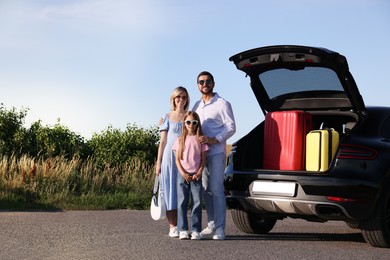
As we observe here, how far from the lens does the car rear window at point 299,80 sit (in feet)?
27.3

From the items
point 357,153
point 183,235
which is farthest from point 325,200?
point 183,235

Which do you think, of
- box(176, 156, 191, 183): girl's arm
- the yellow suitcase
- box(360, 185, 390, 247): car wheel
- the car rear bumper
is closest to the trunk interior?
the yellow suitcase

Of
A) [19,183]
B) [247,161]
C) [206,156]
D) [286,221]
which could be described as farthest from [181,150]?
[19,183]

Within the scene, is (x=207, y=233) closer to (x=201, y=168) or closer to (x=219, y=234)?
(x=219, y=234)

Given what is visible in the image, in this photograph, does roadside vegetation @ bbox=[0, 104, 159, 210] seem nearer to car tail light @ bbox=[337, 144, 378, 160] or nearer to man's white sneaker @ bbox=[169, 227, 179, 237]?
man's white sneaker @ bbox=[169, 227, 179, 237]

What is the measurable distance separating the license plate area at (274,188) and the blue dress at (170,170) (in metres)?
1.13

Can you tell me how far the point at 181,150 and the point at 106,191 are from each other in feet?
27.2

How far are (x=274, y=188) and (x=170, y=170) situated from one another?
58.9 inches

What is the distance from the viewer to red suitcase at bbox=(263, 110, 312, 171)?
8562 mm

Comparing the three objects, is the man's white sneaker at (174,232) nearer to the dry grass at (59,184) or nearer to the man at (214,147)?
the man at (214,147)

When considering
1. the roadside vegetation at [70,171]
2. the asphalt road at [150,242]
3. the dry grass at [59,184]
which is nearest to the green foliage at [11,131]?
the roadside vegetation at [70,171]

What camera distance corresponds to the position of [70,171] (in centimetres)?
1738

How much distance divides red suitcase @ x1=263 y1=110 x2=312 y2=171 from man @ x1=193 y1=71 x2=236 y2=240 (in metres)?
0.51

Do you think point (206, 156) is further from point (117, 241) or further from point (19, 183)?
point (19, 183)
